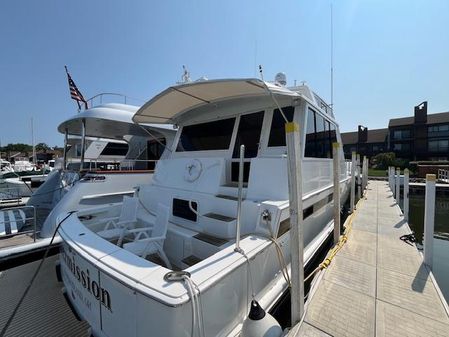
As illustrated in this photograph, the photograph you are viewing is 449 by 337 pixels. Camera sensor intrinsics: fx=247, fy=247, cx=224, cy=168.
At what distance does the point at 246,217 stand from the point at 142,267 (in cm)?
149

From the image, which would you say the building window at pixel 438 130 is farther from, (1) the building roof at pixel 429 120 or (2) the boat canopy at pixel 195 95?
(2) the boat canopy at pixel 195 95

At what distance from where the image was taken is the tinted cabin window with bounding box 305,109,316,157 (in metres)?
4.51

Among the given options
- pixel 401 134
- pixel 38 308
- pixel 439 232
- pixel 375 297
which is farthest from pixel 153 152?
pixel 401 134

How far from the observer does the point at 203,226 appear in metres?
3.43

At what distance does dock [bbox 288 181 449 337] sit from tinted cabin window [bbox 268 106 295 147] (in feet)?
7.14

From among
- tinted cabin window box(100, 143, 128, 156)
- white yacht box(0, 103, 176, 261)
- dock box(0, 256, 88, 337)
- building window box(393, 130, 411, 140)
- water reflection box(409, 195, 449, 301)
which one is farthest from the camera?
building window box(393, 130, 411, 140)

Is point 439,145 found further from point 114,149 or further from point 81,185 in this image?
point 81,185

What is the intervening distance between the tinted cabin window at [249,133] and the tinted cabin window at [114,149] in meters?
9.70

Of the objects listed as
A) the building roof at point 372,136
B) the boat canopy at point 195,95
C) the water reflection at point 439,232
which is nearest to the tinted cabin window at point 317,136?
the boat canopy at point 195,95

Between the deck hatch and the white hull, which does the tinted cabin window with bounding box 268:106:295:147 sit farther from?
the white hull

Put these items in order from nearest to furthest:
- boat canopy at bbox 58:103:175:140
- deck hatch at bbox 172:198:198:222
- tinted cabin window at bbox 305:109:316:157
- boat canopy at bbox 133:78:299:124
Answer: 1. boat canopy at bbox 133:78:299:124
2. deck hatch at bbox 172:198:198:222
3. tinted cabin window at bbox 305:109:316:157
4. boat canopy at bbox 58:103:175:140

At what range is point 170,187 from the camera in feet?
14.3

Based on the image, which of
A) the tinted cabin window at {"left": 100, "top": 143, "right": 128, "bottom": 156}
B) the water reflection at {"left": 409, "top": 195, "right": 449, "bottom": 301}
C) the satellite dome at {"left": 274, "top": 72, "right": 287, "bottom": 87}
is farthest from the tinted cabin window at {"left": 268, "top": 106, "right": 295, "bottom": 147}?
the tinted cabin window at {"left": 100, "top": 143, "right": 128, "bottom": 156}

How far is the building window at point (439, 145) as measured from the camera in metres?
31.7
